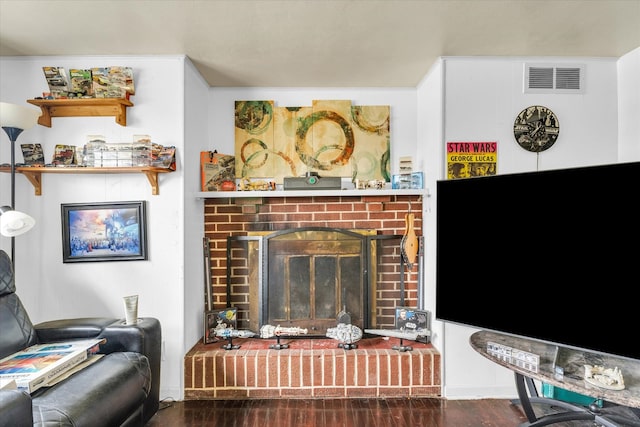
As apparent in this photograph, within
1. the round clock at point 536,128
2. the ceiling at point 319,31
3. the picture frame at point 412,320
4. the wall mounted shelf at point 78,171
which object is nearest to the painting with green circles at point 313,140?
the ceiling at point 319,31

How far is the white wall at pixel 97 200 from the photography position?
2.60 metres

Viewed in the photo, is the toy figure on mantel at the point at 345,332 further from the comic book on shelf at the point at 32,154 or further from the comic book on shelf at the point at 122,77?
the comic book on shelf at the point at 32,154

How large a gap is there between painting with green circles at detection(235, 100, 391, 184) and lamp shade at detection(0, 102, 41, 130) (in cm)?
142

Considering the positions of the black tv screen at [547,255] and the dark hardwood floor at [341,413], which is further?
the dark hardwood floor at [341,413]

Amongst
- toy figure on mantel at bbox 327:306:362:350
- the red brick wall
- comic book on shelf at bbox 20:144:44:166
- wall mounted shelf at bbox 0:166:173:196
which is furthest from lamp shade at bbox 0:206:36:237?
toy figure on mantel at bbox 327:306:362:350

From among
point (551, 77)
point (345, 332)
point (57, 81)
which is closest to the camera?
point (57, 81)

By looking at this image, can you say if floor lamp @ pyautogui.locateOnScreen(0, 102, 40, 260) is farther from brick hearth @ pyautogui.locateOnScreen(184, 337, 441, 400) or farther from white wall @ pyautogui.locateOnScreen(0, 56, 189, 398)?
brick hearth @ pyautogui.locateOnScreen(184, 337, 441, 400)

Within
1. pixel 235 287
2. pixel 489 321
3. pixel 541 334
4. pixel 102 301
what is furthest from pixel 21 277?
pixel 541 334

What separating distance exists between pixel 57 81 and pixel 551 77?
355 cm

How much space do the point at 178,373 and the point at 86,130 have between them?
1884 millimetres

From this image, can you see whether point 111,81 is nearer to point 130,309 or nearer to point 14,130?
point 14,130

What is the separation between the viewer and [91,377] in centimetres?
179

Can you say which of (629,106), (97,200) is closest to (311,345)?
(97,200)

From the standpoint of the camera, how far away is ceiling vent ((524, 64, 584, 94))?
8.64 ft
